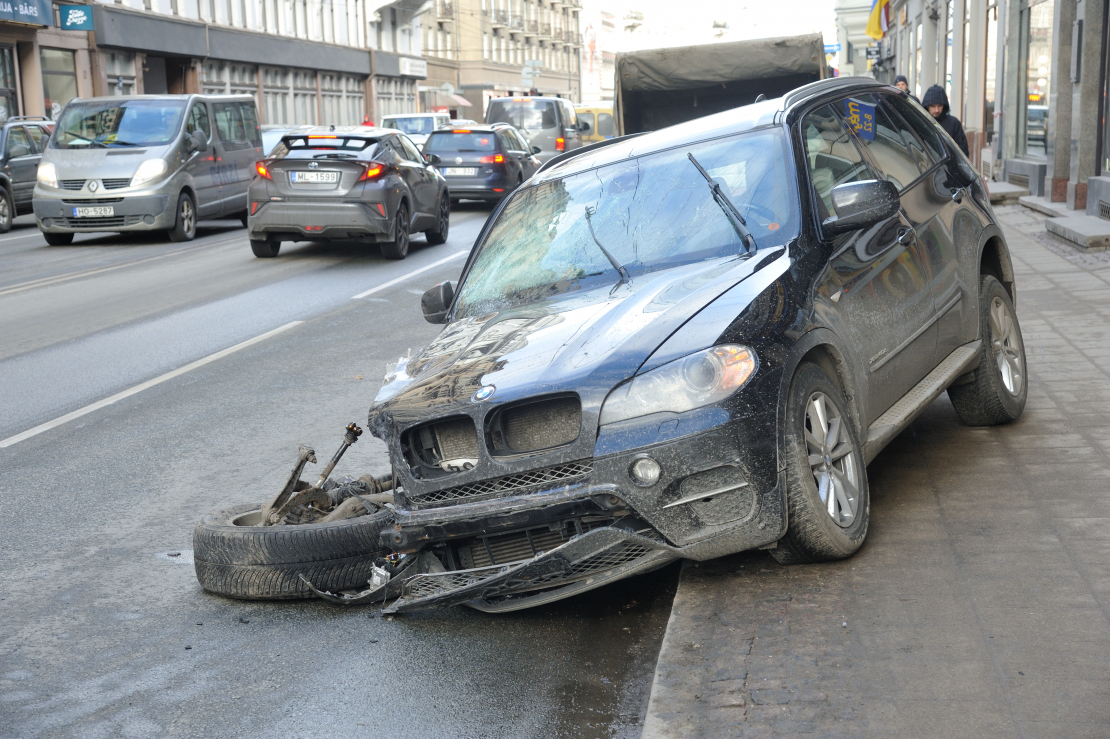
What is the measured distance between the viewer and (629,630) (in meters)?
4.19

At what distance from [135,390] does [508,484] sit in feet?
17.3

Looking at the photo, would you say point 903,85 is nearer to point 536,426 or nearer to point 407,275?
point 407,275

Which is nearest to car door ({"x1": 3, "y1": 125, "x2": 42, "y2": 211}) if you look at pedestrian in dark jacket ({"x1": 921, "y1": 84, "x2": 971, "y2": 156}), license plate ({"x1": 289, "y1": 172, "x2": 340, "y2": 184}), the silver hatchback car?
the silver hatchback car

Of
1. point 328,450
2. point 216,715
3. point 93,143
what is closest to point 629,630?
point 216,715

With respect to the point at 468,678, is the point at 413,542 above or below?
above

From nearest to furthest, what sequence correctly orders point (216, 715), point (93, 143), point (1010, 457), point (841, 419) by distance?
point (216, 715), point (841, 419), point (1010, 457), point (93, 143)

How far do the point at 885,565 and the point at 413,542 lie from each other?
160 centimetres

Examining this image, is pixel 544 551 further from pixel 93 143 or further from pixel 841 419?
pixel 93 143

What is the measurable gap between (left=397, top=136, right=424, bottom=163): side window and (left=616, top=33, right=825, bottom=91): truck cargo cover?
3309 mm

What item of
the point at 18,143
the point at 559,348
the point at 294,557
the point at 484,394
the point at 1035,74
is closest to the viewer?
the point at 484,394

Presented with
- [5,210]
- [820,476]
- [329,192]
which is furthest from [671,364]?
[5,210]

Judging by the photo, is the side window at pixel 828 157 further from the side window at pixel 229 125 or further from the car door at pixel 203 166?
the side window at pixel 229 125

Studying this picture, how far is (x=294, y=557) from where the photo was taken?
4543mm

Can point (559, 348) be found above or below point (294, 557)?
above
